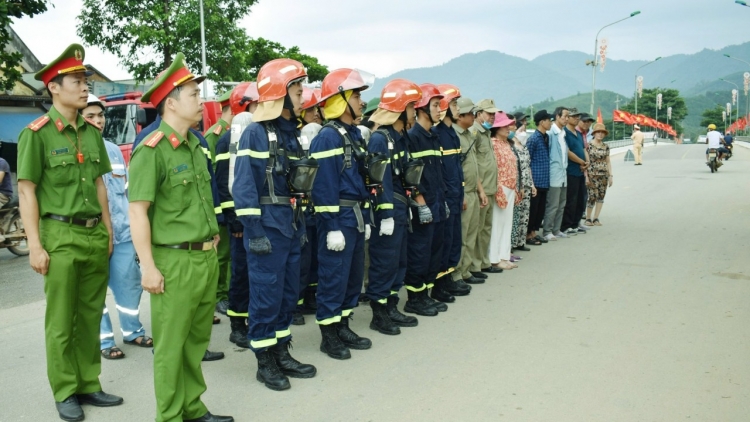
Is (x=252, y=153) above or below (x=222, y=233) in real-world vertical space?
above

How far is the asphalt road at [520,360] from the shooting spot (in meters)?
4.28

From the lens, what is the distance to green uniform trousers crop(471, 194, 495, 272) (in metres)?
8.09

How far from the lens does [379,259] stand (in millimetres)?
5984

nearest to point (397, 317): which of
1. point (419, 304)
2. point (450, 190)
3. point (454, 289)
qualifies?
point (419, 304)

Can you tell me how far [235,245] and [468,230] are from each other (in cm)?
305

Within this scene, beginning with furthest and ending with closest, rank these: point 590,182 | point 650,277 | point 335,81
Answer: point 590,182
point 650,277
point 335,81

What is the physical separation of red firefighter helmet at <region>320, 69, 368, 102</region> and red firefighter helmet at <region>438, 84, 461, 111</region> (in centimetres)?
158

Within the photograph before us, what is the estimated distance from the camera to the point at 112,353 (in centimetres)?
533

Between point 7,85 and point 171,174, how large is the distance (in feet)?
30.6

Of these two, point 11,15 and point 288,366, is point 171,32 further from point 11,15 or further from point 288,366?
point 288,366

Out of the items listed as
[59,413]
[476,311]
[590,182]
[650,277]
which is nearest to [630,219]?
[590,182]

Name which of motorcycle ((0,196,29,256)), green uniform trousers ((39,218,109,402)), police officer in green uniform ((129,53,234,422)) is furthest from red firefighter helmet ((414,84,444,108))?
motorcycle ((0,196,29,256))

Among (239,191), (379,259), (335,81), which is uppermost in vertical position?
(335,81)

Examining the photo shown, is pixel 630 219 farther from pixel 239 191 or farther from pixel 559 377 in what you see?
pixel 239 191
